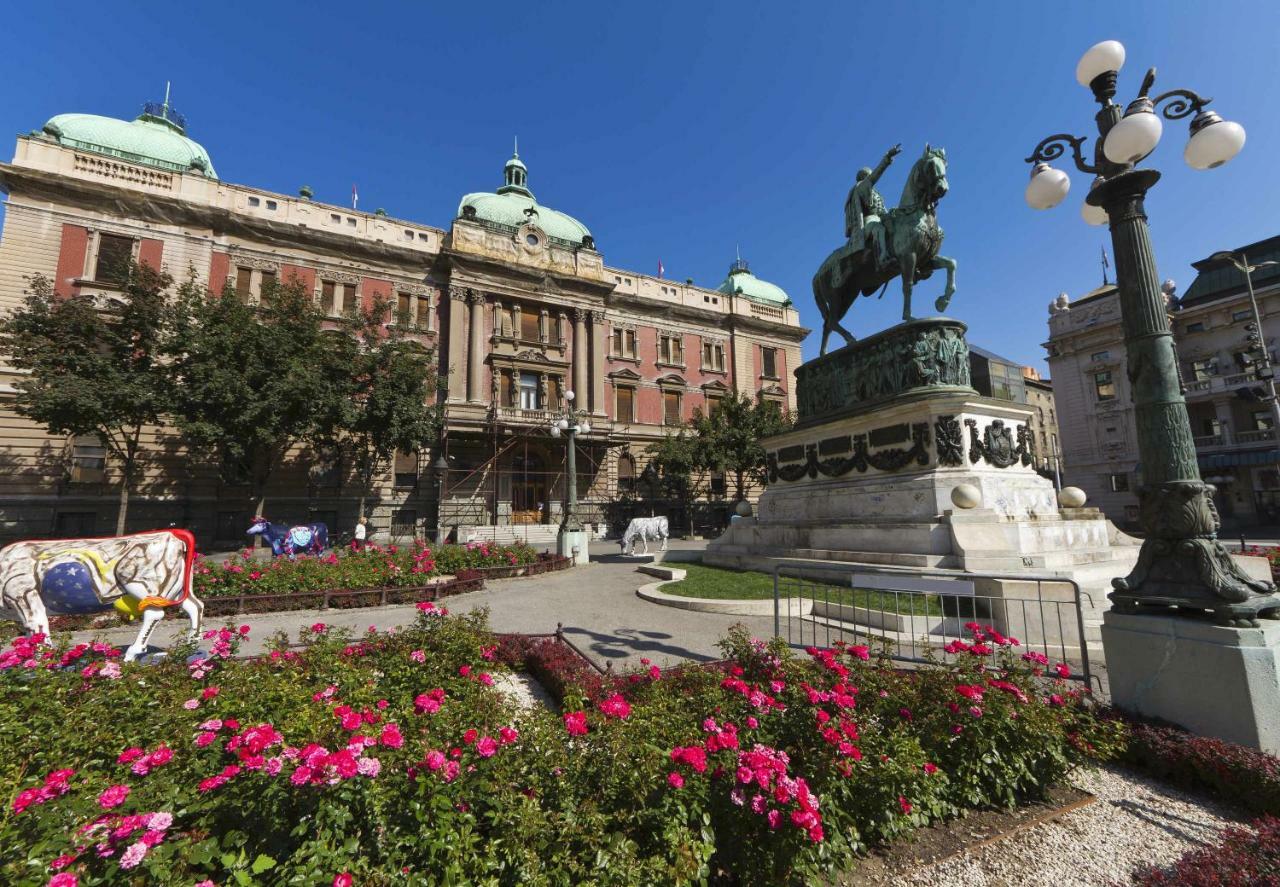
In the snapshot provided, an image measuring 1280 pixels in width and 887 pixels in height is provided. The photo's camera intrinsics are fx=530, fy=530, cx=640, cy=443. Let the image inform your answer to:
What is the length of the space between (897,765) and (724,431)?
94.4 ft

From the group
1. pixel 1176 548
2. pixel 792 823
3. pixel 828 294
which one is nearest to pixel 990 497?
pixel 1176 548

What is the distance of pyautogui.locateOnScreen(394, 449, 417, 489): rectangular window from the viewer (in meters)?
27.5

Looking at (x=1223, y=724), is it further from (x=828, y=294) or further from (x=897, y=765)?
(x=828, y=294)

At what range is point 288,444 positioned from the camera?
22891 millimetres

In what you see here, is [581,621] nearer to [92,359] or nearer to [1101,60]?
[1101,60]

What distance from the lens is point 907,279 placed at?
12.1 metres

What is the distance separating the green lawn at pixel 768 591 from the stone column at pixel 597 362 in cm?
2006

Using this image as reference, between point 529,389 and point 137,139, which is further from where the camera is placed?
point 529,389

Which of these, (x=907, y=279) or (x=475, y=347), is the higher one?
(x=475, y=347)

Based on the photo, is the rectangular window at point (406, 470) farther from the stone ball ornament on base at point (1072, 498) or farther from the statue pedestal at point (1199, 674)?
the statue pedestal at point (1199, 674)

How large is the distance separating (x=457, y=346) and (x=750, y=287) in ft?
83.6

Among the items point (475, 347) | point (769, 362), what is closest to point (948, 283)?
point (475, 347)

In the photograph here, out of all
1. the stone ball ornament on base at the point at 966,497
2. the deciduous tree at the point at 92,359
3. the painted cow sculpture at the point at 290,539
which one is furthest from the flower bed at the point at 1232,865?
the deciduous tree at the point at 92,359

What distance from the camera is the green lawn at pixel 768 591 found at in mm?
8016
